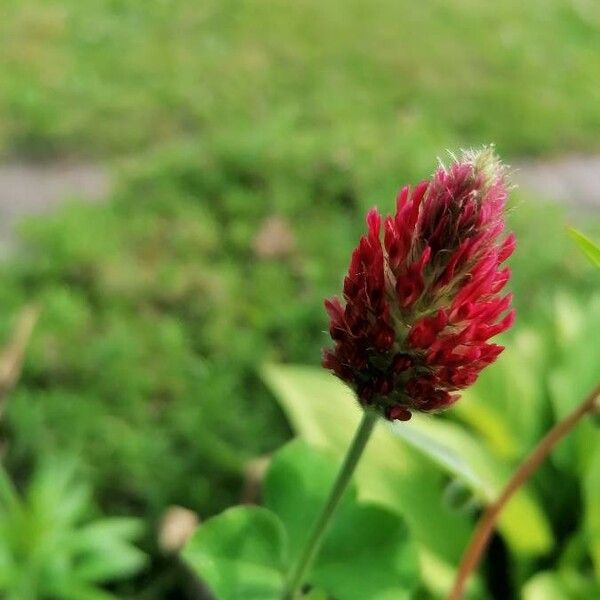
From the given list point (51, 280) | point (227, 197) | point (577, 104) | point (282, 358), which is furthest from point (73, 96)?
point (577, 104)

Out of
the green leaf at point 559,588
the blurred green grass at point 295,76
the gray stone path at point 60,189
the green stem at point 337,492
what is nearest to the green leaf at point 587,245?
the green stem at point 337,492

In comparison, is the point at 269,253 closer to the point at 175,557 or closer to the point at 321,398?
the point at 321,398

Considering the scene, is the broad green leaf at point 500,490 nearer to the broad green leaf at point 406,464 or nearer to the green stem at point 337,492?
the broad green leaf at point 406,464

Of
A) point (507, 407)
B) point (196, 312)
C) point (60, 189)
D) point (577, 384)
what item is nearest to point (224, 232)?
point (196, 312)

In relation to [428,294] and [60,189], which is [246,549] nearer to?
[428,294]

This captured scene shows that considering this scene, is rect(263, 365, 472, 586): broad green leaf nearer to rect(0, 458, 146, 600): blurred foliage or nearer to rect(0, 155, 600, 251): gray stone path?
rect(0, 458, 146, 600): blurred foliage

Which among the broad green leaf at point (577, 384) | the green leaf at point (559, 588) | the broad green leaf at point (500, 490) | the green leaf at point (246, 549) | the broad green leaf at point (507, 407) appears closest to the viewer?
the green leaf at point (246, 549)

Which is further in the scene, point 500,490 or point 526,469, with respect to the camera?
point 500,490
